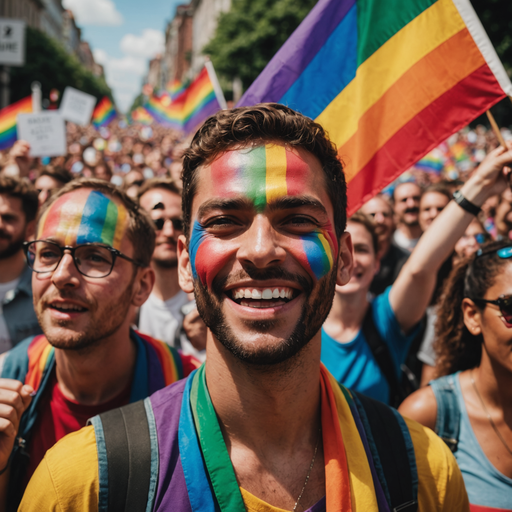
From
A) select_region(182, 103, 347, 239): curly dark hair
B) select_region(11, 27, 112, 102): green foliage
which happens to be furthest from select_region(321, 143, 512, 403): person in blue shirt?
select_region(11, 27, 112, 102): green foliage

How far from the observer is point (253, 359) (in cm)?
152

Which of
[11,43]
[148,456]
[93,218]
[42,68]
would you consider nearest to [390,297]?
[93,218]

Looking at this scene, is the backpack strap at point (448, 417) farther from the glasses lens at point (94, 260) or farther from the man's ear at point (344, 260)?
the glasses lens at point (94, 260)

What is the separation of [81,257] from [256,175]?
104 centimetres

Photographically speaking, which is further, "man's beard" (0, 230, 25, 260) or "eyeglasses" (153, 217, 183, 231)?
"eyeglasses" (153, 217, 183, 231)

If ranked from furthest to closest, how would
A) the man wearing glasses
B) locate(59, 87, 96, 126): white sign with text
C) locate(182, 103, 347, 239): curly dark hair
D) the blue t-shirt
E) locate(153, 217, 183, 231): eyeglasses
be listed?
locate(59, 87, 96, 126): white sign with text → locate(153, 217, 183, 231): eyeglasses → the man wearing glasses → the blue t-shirt → locate(182, 103, 347, 239): curly dark hair

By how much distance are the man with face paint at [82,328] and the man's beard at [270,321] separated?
75 cm

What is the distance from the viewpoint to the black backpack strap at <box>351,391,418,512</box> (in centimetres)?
161

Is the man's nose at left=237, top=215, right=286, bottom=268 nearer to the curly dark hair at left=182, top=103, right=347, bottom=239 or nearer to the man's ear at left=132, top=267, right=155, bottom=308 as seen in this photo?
the curly dark hair at left=182, top=103, right=347, bottom=239

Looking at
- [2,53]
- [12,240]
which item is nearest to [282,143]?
[12,240]

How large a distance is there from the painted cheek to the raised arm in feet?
4.49

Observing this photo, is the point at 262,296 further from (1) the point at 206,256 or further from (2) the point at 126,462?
(2) the point at 126,462

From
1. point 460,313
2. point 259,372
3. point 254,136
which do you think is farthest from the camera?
point 460,313

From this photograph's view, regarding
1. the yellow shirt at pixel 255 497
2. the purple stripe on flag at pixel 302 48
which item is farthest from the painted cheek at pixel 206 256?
the purple stripe on flag at pixel 302 48
